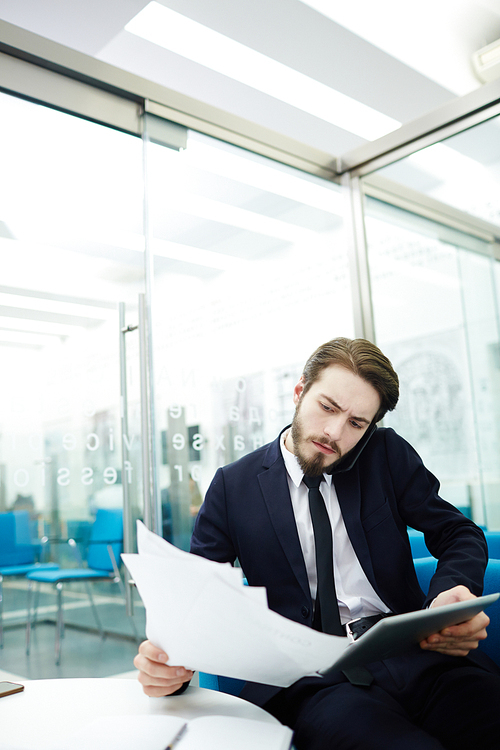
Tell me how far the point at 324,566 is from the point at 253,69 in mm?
2921

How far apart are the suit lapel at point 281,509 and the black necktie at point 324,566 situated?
0.12 ft

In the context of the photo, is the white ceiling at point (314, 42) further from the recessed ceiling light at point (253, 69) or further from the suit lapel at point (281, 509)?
the suit lapel at point (281, 509)

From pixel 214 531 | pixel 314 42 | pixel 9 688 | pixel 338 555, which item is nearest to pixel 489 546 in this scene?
pixel 338 555

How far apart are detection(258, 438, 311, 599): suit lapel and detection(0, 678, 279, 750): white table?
0.39 meters

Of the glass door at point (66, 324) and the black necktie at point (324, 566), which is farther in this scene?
the glass door at point (66, 324)

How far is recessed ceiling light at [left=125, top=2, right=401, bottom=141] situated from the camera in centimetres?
299

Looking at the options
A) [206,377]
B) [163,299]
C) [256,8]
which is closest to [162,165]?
[163,299]

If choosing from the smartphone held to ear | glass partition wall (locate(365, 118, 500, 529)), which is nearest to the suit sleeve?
the smartphone held to ear

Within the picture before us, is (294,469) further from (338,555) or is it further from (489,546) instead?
(489,546)

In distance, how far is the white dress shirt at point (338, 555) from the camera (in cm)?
138

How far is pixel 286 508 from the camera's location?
4.72 feet

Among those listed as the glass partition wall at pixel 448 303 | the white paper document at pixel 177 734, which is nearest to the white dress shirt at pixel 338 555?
the white paper document at pixel 177 734

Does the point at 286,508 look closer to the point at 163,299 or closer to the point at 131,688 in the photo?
the point at 131,688

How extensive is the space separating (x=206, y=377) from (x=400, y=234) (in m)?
1.48
